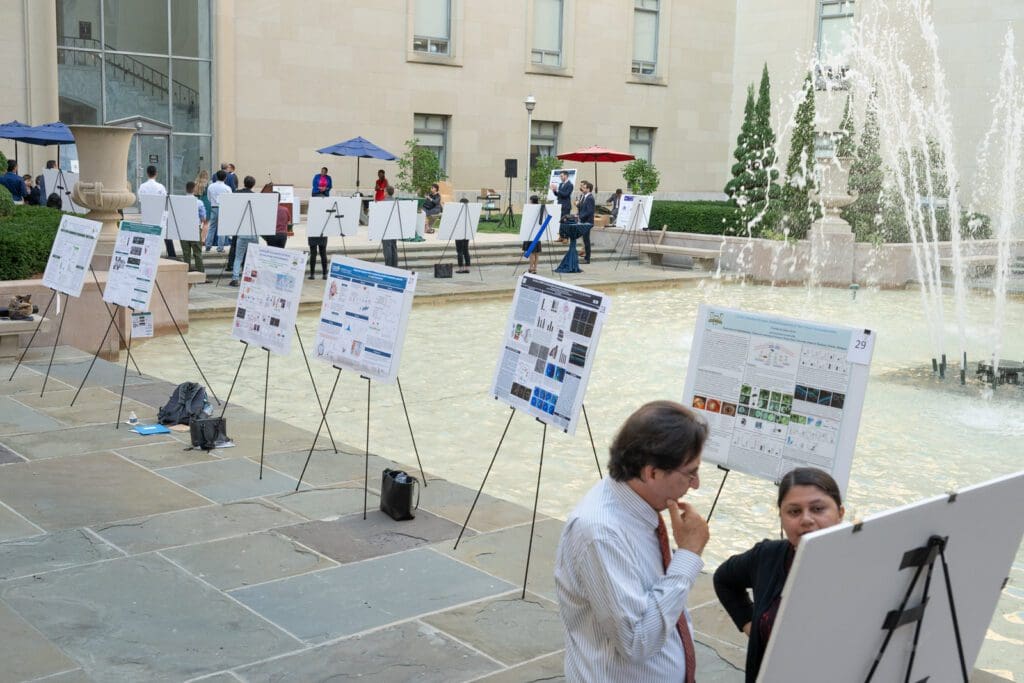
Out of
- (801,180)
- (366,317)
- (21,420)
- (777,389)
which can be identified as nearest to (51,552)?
(366,317)

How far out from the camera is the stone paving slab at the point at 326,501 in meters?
7.35

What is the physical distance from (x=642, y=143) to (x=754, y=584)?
136 ft

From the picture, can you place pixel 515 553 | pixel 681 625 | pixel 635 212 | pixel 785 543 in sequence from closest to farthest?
1. pixel 681 625
2. pixel 785 543
3. pixel 515 553
4. pixel 635 212

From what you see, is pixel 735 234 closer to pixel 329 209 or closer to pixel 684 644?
pixel 329 209

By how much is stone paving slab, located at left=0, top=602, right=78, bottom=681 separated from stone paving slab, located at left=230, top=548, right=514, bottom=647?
0.99m

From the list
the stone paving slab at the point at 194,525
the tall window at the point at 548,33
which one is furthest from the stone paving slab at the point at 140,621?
the tall window at the point at 548,33

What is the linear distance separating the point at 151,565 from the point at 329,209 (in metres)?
15.2

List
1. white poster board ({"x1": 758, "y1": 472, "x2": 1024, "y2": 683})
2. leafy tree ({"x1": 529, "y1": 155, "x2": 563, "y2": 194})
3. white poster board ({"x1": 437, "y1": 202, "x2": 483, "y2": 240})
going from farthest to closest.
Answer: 1. leafy tree ({"x1": 529, "y1": 155, "x2": 563, "y2": 194})
2. white poster board ({"x1": 437, "y1": 202, "x2": 483, "y2": 240})
3. white poster board ({"x1": 758, "y1": 472, "x2": 1024, "y2": 683})

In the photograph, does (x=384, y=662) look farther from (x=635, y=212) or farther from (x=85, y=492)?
(x=635, y=212)

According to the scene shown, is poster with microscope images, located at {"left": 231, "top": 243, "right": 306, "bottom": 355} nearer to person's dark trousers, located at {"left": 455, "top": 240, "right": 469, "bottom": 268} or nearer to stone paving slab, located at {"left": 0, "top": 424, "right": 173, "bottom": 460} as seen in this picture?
stone paving slab, located at {"left": 0, "top": 424, "right": 173, "bottom": 460}

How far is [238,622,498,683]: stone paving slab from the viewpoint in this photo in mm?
4941

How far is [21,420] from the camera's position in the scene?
9602 millimetres

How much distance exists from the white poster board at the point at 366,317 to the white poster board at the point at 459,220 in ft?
48.1

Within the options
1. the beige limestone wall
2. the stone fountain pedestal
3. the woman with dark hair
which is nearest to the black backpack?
the woman with dark hair
